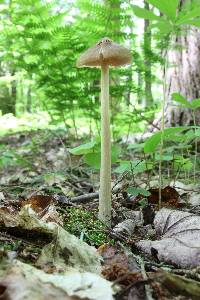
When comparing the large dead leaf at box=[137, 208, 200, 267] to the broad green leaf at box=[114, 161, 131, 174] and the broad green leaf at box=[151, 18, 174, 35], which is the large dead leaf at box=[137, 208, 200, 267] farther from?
the broad green leaf at box=[151, 18, 174, 35]

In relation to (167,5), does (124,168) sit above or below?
below

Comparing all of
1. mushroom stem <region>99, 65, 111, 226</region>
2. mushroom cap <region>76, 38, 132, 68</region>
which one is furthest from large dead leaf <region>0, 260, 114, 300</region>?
mushroom cap <region>76, 38, 132, 68</region>

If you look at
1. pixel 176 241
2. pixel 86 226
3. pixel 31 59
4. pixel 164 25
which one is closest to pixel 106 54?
pixel 164 25

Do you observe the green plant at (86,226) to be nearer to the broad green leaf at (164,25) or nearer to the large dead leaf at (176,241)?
the large dead leaf at (176,241)

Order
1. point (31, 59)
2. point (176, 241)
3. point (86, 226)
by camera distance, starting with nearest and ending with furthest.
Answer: point (176, 241) < point (86, 226) < point (31, 59)

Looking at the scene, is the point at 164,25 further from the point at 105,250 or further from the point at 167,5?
the point at 105,250

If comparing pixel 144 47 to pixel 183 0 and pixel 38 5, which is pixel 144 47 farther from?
pixel 38 5
